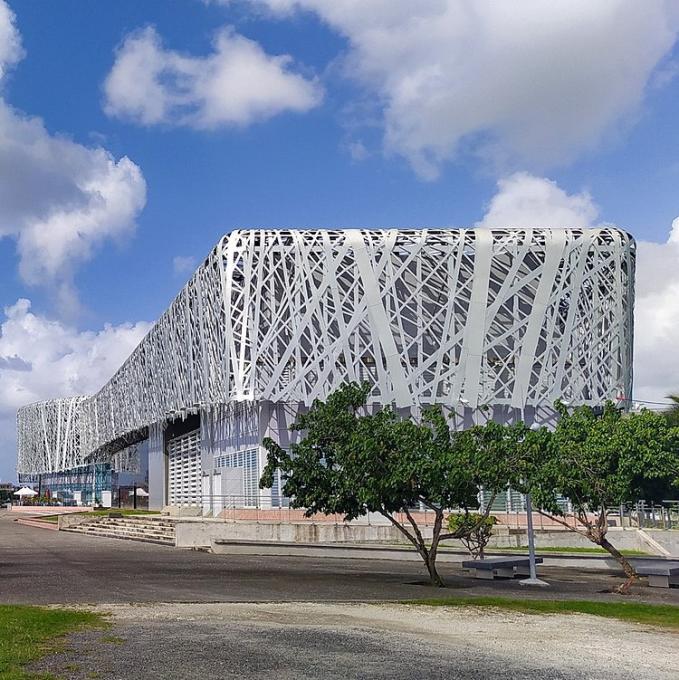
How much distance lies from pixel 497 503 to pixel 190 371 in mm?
20511

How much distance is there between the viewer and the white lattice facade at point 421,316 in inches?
1729

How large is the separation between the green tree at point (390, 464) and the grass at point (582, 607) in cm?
276

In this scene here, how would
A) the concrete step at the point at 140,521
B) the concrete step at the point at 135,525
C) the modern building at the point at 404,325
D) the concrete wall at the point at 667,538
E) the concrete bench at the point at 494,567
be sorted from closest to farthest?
the concrete bench at the point at 494,567, the concrete wall at the point at 667,538, the concrete step at the point at 135,525, the concrete step at the point at 140,521, the modern building at the point at 404,325

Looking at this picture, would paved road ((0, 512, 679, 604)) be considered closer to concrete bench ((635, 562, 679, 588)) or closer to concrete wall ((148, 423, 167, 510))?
concrete bench ((635, 562, 679, 588))

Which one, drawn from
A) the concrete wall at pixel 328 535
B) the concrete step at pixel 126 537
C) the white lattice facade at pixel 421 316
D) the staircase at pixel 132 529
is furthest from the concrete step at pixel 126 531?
the white lattice facade at pixel 421 316

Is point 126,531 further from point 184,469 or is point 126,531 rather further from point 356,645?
point 356,645

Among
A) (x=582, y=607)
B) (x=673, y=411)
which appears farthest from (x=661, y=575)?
(x=673, y=411)

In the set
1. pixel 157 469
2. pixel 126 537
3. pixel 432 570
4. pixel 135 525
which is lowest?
pixel 126 537

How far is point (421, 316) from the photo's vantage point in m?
45.3

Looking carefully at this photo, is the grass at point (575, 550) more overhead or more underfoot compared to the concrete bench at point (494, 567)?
more underfoot

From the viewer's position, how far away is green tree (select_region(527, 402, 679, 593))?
20.1 metres

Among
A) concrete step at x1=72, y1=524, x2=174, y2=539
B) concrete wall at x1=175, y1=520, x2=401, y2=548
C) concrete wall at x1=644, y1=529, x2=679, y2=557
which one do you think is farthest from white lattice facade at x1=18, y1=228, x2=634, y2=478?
concrete wall at x1=644, y1=529, x2=679, y2=557

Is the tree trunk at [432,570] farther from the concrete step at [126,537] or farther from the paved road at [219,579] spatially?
the concrete step at [126,537]

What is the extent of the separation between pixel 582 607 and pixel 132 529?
26828 mm
